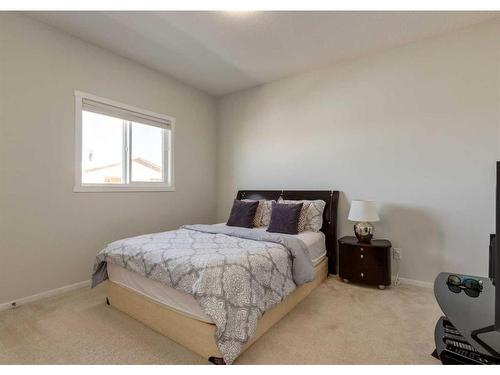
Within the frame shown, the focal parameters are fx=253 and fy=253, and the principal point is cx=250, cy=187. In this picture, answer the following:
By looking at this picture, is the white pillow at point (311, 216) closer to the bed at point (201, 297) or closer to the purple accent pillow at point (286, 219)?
the purple accent pillow at point (286, 219)

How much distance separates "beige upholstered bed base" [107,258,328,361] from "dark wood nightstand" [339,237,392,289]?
0.68 m

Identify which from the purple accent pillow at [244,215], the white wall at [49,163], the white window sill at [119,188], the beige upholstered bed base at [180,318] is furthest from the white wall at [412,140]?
the white wall at [49,163]

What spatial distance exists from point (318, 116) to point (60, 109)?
3001mm

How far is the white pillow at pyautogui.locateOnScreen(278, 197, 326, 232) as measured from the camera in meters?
3.04

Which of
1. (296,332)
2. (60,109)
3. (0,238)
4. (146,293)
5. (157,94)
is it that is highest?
(157,94)

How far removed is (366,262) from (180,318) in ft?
6.54

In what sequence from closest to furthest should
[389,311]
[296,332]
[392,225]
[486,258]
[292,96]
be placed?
[296,332] → [389,311] → [486,258] → [392,225] → [292,96]

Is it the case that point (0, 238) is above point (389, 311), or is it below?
above

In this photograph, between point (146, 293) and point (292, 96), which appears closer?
point (146, 293)

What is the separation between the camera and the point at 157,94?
350 centimetres

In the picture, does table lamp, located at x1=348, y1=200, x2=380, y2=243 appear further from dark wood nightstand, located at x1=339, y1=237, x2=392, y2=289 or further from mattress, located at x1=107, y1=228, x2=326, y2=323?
mattress, located at x1=107, y1=228, x2=326, y2=323

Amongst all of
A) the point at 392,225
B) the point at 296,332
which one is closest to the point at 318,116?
the point at 392,225

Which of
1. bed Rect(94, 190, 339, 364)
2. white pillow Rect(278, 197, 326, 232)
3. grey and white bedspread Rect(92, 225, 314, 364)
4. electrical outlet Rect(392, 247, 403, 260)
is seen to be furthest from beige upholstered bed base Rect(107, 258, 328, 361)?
electrical outlet Rect(392, 247, 403, 260)
